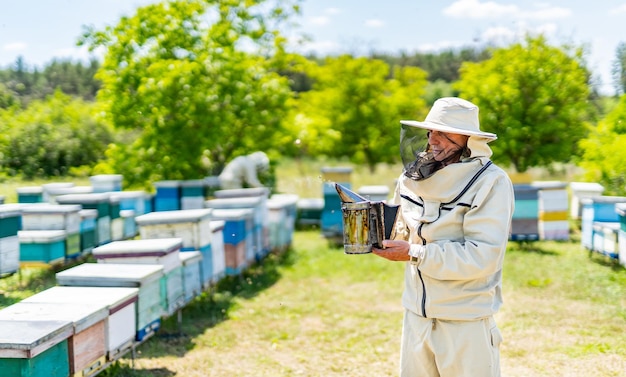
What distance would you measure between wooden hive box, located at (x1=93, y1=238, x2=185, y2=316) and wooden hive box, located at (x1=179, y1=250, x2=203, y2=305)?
0.56 ft

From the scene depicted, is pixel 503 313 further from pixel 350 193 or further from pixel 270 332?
pixel 350 193

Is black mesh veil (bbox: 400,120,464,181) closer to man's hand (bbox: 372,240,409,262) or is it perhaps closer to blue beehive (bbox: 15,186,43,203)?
man's hand (bbox: 372,240,409,262)

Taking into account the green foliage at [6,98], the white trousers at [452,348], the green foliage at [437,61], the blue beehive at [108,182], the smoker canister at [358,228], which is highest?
the green foliage at [437,61]

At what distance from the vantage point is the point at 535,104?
12680 millimetres

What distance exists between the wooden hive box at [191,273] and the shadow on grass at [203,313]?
417mm

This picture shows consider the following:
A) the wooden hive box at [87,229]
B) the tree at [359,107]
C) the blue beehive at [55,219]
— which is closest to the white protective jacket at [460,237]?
the blue beehive at [55,219]

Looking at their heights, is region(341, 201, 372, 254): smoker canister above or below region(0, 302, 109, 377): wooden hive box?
above

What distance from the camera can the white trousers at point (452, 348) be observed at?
2393 millimetres

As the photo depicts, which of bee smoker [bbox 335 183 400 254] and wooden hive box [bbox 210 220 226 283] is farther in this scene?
wooden hive box [bbox 210 220 226 283]

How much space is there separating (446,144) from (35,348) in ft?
7.28

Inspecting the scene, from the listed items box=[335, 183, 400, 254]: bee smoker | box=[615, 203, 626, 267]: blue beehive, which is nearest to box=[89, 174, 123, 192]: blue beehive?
box=[615, 203, 626, 267]: blue beehive

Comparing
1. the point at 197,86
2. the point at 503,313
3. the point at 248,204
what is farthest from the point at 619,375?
the point at 197,86

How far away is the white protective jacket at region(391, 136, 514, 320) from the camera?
7.52ft

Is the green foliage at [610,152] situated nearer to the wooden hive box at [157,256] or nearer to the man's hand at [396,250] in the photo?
the wooden hive box at [157,256]
